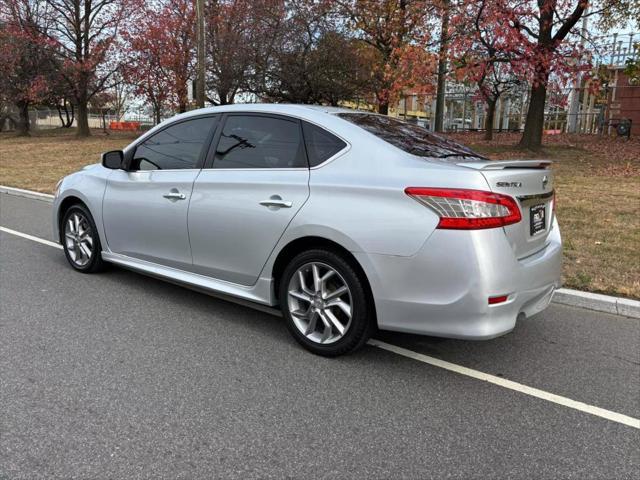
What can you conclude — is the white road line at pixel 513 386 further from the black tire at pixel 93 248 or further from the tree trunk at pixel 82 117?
the tree trunk at pixel 82 117

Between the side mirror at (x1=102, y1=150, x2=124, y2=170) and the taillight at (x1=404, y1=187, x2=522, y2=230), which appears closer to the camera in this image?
the taillight at (x1=404, y1=187, x2=522, y2=230)

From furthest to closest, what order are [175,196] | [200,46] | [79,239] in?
[200,46], [79,239], [175,196]

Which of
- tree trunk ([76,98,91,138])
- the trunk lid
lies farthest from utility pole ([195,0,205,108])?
tree trunk ([76,98,91,138])

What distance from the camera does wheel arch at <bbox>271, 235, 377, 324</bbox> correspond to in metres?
3.61

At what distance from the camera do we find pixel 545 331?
448 centimetres

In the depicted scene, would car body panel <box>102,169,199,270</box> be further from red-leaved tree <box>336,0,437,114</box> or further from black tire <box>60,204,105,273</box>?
red-leaved tree <box>336,0,437,114</box>

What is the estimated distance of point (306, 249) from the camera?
12.7 ft

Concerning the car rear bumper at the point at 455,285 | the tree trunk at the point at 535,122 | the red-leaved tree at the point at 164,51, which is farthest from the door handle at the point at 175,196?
the red-leaved tree at the point at 164,51

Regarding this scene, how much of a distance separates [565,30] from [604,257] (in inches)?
464

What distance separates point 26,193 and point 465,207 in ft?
36.4

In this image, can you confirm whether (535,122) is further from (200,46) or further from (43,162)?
(43,162)

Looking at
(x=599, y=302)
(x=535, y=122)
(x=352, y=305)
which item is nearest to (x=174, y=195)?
(x=352, y=305)

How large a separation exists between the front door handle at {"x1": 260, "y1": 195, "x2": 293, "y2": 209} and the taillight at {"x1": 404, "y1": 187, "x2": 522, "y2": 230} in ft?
3.24

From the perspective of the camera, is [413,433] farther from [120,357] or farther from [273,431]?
[120,357]
